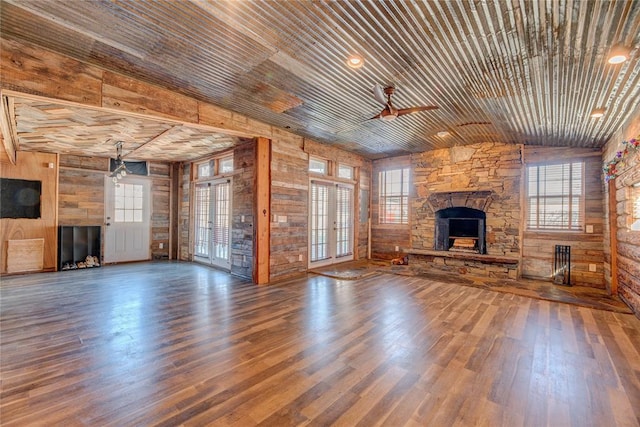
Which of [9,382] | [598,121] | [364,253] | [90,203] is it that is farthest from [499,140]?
[90,203]

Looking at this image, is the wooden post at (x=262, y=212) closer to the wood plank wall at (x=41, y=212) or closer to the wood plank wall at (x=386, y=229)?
the wood plank wall at (x=386, y=229)

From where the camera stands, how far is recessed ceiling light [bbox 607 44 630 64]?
2.51 m

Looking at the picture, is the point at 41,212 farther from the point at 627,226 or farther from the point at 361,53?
the point at 627,226

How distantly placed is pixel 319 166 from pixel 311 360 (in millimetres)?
4954

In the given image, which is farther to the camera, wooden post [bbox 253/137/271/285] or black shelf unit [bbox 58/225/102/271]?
black shelf unit [bbox 58/225/102/271]

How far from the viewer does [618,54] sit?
2.57 meters

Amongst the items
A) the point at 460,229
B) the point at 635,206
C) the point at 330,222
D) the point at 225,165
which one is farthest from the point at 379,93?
the point at 460,229

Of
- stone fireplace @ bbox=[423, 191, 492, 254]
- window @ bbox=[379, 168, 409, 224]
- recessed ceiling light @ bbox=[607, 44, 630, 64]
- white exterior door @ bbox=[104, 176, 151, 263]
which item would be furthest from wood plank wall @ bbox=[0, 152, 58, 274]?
recessed ceiling light @ bbox=[607, 44, 630, 64]

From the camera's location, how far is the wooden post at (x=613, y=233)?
471cm

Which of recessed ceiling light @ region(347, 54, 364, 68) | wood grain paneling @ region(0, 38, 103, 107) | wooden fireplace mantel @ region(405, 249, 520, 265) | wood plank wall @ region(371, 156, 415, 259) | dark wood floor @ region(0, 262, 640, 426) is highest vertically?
recessed ceiling light @ region(347, 54, 364, 68)

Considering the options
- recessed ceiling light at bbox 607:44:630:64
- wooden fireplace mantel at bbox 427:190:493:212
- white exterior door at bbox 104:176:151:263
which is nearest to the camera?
recessed ceiling light at bbox 607:44:630:64

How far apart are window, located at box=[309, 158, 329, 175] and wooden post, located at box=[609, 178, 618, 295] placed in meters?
5.31

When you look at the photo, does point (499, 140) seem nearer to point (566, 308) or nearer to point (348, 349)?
point (566, 308)

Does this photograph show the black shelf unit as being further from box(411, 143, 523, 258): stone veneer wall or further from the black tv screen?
box(411, 143, 523, 258): stone veneer wall
